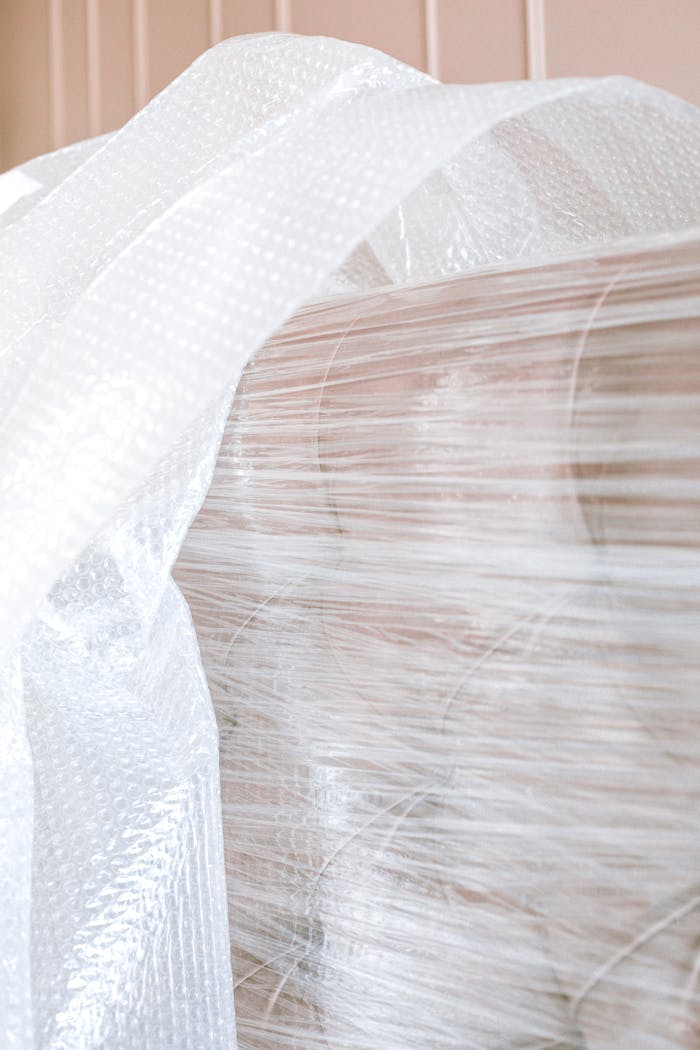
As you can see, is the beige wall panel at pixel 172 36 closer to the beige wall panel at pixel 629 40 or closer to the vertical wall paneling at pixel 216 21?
the vertical wall paneling at pixel 216 21

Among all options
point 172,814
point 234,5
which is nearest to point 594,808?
point 172,814

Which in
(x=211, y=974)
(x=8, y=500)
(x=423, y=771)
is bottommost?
(x=211, y=974)

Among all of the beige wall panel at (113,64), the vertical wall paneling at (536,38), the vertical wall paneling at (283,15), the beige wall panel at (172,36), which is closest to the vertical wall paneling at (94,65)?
the beige wall panel at (113,64)

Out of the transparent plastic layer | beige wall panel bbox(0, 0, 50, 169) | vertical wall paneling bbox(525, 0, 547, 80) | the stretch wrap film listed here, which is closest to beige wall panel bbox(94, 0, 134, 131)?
beige wall panel bbox(0, 0, 50, 169)

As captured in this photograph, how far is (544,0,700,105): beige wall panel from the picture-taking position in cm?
84

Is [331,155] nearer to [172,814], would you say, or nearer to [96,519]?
[96,519]

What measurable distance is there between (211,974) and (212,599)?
0.18 metres

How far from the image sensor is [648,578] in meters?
0.38

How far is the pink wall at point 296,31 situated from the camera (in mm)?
879

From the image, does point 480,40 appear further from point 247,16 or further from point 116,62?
point 116,62

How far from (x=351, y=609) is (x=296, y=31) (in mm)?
955

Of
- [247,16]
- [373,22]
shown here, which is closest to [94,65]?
[247,16]

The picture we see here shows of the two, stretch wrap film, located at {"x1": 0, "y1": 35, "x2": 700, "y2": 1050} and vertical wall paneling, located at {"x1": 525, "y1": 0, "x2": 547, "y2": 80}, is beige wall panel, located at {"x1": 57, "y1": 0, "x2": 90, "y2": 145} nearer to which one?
vertical wall paneling, located at {"x1": 525, "y1": 0, "x2": 547, "y2": 80}

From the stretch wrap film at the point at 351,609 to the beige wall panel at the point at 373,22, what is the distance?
22.5 inches
